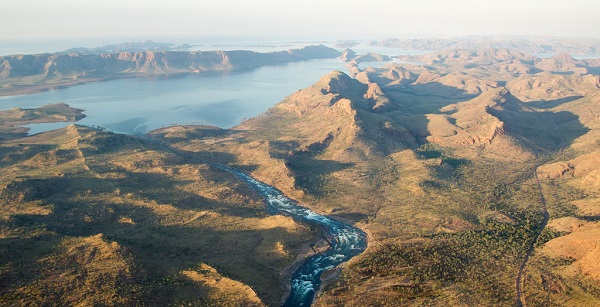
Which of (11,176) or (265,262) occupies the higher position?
(11,176)

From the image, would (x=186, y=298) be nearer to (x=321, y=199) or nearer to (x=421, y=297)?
(x=421, y=297)

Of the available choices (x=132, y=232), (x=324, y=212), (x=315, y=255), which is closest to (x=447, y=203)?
(x=324, y=212)

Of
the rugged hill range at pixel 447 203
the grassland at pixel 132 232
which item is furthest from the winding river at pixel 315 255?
the grassland at pixel 132 232

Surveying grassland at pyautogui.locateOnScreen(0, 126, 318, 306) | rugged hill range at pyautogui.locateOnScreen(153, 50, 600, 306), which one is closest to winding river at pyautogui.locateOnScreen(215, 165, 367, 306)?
rugged hill range at pyautogui.locateOnScreen(153, 50, 600, 306)

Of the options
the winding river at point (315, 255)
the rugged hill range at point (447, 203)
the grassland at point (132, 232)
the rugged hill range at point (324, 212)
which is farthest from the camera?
the winding river at point (315, 255)

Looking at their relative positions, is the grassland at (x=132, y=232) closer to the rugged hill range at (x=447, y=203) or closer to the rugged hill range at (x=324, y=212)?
the rugged hill range at (x=324, y=212)

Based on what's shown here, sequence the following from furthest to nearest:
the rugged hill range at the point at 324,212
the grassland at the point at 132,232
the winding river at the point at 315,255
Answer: the winding river at the point at 315,255, the rugged hill range at the point at 324,212, the grassland at the point at 132,232

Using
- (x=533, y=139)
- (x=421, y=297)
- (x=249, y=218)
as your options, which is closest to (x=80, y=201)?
(x=249, y=218)
